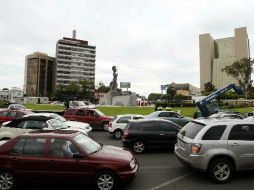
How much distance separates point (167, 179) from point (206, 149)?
140 cm

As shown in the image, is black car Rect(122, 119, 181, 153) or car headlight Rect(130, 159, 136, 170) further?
black car Rect(122, 119, 181, 153)

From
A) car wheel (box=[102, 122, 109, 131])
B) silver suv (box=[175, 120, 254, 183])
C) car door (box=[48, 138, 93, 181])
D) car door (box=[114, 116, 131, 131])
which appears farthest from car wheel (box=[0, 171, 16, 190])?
car wheel (box=[102, 122, 109, 131])

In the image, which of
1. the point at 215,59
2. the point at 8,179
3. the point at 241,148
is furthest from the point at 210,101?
the point at 215,59

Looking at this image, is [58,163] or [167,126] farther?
[167,126]

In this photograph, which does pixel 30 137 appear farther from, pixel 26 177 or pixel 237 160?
pixel 237 160

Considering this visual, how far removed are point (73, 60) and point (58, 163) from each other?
162558 mm

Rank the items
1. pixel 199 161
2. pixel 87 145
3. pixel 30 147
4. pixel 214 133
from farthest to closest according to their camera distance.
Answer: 1. pixel 214 133
2. pixel 199 161
3. pixel 87 145
4. pixel 30 147

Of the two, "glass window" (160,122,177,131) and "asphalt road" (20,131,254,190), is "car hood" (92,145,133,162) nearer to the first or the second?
"asphalt road" (20,131,254,190)

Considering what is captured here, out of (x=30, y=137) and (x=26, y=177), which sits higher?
(x=30, y=137)

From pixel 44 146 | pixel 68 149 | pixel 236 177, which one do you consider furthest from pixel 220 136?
pixel 44 146

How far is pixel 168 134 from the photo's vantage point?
1372cm

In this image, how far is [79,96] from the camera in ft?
387

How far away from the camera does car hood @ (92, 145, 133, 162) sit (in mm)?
8043

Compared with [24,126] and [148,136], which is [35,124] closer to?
[24,126]
